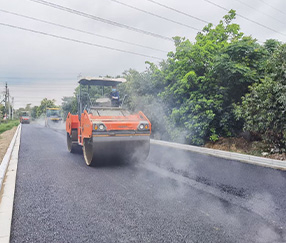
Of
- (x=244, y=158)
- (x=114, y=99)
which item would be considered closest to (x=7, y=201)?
(x=114, y=99)

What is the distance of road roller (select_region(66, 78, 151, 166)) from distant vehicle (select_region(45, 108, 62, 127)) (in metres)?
25.4

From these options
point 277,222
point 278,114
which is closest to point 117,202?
point 277,222

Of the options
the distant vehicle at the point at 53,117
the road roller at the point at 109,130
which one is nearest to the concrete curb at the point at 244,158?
the road roller at the point at 109,130

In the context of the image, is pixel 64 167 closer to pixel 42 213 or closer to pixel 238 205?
pixel 42 213

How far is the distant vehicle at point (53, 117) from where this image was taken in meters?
31.9

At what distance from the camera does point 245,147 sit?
9930mm

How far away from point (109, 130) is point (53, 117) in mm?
27875

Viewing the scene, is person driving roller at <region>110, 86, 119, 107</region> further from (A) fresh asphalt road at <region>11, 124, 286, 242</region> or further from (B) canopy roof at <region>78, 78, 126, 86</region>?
(A) fresh asphalt road at <region>11, 124, 286, 242</region>

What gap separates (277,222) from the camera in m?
3.38

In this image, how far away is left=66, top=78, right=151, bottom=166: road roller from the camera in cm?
625

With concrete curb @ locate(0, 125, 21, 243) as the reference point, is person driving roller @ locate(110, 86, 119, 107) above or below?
above

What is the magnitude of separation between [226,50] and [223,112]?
2603 mm

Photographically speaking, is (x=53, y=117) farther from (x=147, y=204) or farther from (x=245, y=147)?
(x=147, y=204)

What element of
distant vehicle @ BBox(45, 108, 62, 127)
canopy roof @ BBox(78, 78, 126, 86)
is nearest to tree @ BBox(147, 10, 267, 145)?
canopy roof @ BBox(78, 78, 126, 86)
